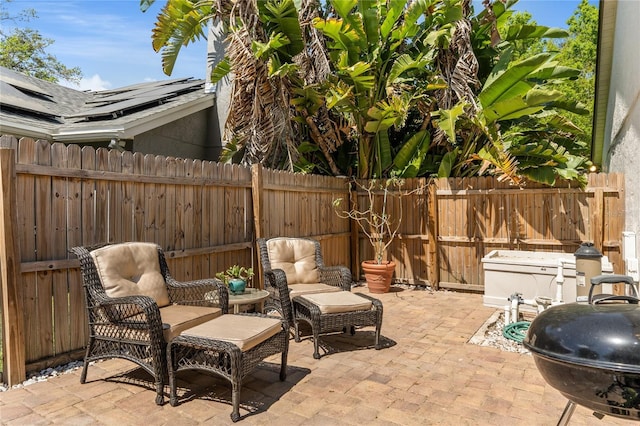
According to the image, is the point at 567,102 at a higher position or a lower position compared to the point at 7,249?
higher

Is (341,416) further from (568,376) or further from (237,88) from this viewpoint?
(237,88)

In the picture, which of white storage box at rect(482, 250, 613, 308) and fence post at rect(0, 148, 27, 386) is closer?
fence post at rect(0, 148, 27, 386)

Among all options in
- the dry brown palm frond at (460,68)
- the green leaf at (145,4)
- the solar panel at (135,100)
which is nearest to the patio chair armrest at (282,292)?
the dry brown palm frond at (460,68)

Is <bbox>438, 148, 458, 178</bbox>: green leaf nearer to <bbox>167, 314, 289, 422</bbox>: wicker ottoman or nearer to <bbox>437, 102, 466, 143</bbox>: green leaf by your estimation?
<bbox>437, 102, 466, 143</bbox>: green leaf

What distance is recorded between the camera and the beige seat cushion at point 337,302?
4113 mm

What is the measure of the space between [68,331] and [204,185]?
2.15 meters

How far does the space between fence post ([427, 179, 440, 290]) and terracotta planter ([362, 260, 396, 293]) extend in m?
0.81

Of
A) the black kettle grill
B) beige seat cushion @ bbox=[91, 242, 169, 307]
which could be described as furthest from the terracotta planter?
the black kettle grill

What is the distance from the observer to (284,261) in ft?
16.5

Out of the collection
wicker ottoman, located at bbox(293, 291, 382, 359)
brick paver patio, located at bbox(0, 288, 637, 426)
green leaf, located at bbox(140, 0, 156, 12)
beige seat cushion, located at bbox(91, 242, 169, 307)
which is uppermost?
green leaf, located at bbox(140, 0, 156, 12)

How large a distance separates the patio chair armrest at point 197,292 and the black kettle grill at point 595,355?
9.13 feet

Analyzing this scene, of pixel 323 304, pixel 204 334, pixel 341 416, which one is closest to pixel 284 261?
pixel 323 304

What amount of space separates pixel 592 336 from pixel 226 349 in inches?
86.7

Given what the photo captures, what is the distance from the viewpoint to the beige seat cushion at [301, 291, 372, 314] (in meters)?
4.11
